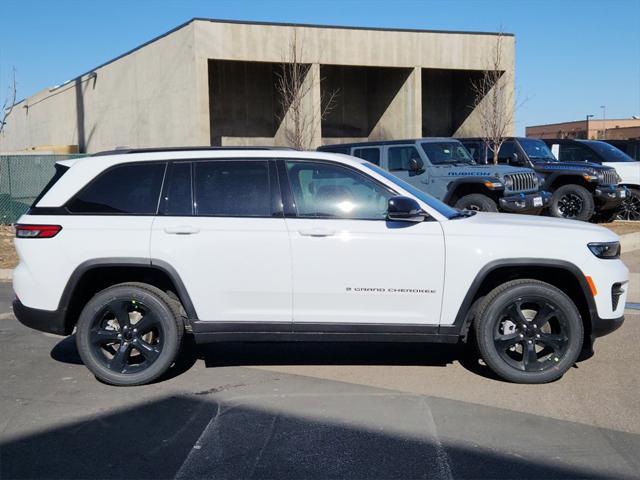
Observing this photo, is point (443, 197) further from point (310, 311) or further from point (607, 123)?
point (607, 123)

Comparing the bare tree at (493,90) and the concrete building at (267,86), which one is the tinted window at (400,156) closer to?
the bare tree at (493,90)

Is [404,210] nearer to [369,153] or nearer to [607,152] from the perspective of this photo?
[369,153]

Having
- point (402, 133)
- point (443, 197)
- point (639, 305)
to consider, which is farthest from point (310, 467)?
point (402, 133)

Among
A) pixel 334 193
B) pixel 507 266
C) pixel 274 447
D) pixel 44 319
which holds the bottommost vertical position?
pixel 274 447

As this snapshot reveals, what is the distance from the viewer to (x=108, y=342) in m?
5.66

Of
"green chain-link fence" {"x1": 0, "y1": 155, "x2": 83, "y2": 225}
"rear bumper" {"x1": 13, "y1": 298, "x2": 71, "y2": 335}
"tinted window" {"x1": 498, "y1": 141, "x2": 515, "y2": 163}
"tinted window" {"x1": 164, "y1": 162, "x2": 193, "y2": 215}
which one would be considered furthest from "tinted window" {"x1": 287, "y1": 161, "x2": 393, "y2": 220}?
"green chain-link fence" {"x1": 0, "y1": 155, "x2": 83, "y2": 225}

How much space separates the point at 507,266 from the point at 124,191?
3.11 meters

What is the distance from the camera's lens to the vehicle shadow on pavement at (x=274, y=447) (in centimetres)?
404

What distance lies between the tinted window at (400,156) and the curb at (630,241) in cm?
422

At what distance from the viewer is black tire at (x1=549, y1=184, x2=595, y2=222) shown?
47.6ft

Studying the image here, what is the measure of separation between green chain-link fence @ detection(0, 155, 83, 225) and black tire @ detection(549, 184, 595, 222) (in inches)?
506

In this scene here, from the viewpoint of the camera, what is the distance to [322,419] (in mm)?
4875

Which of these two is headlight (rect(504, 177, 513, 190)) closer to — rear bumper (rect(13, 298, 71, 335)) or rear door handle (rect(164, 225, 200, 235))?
rear door handle (rect(164, 225, 200, 235))

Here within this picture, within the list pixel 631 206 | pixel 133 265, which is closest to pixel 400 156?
pixel 631 206
